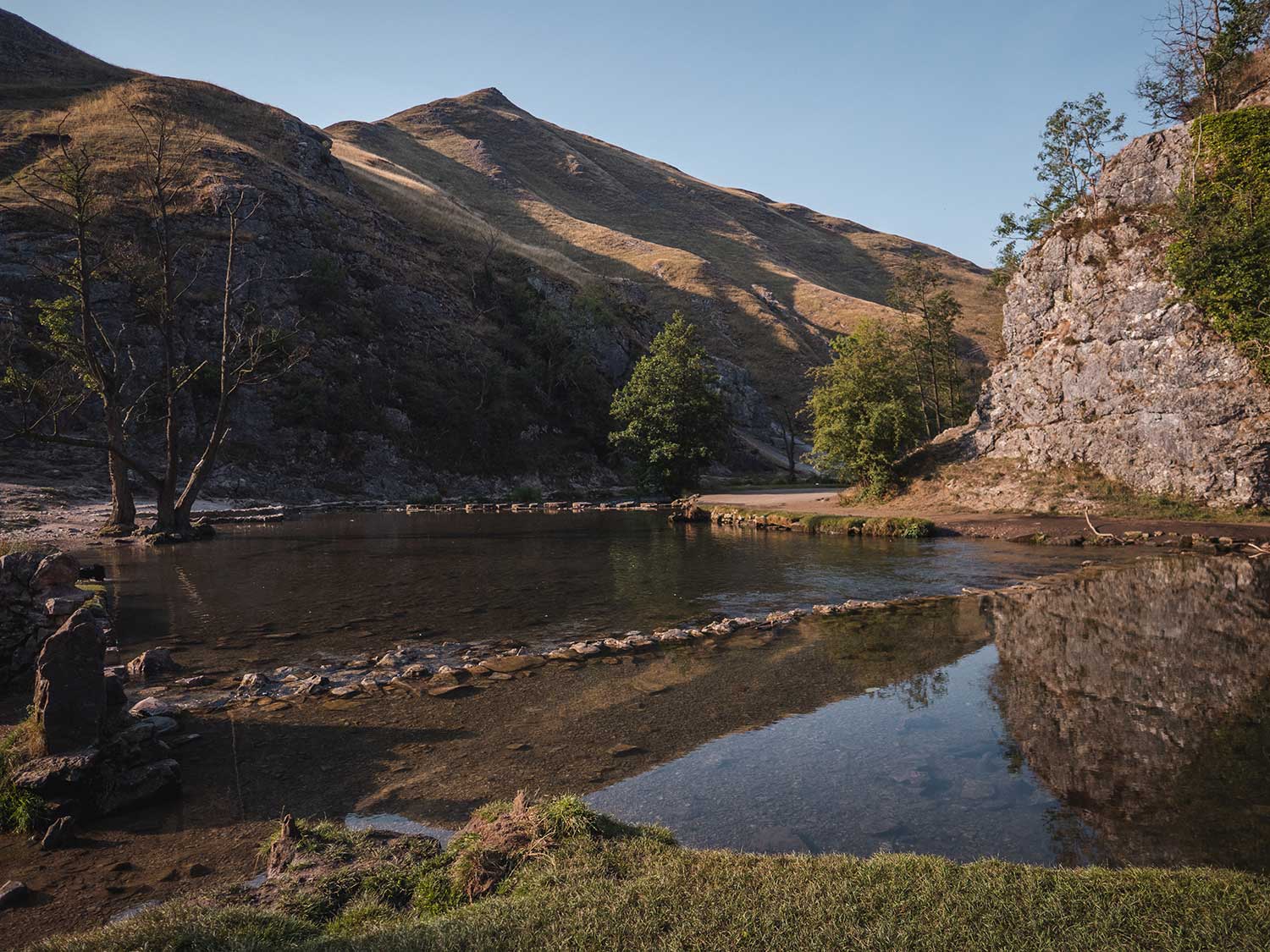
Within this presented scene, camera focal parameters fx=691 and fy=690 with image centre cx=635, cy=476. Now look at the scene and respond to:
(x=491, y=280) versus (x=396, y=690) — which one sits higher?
(x=491, y=280)

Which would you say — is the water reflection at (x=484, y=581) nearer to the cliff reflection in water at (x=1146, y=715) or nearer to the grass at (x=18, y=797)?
the cliff reflection in water at (x=1146, y=715)

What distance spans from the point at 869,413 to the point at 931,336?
2321 cm

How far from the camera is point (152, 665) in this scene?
13.6 meters

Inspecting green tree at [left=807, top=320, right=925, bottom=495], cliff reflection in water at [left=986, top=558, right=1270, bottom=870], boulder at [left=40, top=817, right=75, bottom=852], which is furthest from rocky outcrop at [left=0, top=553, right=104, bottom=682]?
green tree at [left=807, top=320, right=925, bottom=495]

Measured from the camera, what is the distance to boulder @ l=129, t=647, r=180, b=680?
13.4 metres

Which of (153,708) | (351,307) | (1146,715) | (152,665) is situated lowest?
(152,665)

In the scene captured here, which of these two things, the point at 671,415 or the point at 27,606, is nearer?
the point at 27,606

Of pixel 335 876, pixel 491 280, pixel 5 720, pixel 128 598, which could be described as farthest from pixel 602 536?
pixel 491 280

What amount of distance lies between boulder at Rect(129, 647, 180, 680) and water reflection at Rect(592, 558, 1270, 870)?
10.2 meters

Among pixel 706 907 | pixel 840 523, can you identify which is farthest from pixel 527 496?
pixel 706 907

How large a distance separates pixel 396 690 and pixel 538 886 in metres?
7.76

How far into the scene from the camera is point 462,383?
3029 inches

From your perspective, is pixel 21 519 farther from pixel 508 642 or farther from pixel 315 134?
pixel 315 134

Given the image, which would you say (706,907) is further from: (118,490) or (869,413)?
(869,413)
